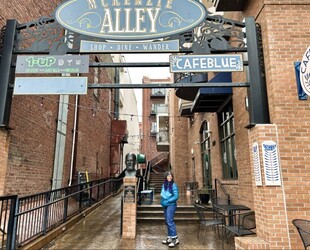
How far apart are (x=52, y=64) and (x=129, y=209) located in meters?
3.74

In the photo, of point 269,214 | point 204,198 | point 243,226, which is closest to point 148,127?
point 204,198

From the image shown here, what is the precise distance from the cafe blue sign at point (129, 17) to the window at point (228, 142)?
358 centimetres

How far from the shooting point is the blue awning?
7.38 meters

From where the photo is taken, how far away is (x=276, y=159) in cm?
421

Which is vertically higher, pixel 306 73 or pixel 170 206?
pixel 306 73

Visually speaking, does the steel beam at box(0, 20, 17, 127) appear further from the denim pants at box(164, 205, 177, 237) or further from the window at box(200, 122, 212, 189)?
the window at box(200, 122, 212, 189)

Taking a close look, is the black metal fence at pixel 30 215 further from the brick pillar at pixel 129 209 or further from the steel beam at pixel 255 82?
Answer: the steel beam at pixel 255 82

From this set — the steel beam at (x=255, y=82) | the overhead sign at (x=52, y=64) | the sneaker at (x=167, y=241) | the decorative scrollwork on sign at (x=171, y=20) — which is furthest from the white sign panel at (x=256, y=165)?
the overhead sign at (x=52, y=64)

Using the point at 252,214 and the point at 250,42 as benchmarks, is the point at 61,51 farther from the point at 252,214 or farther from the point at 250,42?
the point at 252,214

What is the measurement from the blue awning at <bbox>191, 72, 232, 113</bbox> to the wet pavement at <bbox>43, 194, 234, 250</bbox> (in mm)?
3713

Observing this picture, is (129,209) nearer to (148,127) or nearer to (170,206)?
(170,206)

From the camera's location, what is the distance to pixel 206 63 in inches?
189

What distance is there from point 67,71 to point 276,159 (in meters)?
4.01

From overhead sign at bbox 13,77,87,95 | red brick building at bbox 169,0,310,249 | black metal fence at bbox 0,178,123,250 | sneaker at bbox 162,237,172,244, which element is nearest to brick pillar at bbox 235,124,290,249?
red brick building at bbox 169,0,310,249
